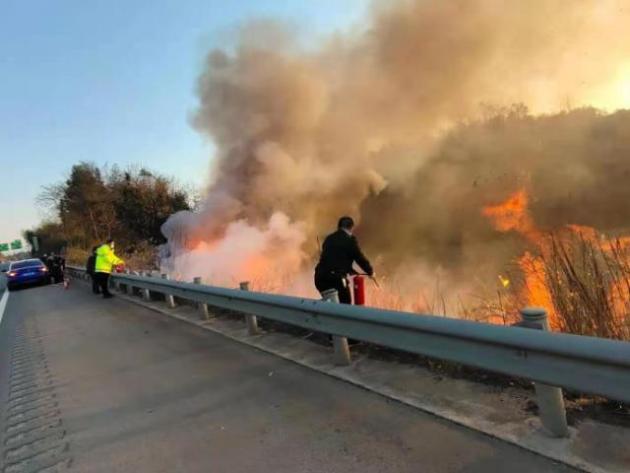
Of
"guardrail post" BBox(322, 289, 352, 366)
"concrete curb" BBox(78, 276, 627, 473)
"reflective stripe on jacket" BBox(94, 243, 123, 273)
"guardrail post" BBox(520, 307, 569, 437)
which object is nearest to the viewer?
"concrete curb" BBox(78, 276, 627, 473)

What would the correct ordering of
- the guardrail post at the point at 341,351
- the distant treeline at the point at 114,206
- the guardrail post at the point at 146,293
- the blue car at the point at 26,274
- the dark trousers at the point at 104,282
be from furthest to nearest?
the distant treeline at the point at 114,206, the blue car at the point at 26,274, the dark trousers at the point at 104,282, the guardrail post at the point at 146,293, the guardrail post at the point at 341,351

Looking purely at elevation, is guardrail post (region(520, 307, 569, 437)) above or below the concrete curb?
above

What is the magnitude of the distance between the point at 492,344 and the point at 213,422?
214cm

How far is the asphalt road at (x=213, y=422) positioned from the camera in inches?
134

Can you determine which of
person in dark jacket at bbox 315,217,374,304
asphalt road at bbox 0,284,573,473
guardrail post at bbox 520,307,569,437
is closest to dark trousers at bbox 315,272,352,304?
person in dark jacket at bbox 315,217,374,304

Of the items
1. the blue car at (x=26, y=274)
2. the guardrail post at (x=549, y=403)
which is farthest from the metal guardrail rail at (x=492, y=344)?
the blue car at (x=26, y=274)

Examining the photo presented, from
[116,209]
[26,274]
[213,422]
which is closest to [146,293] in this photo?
[213,422]

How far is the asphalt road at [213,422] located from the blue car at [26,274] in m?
19.8

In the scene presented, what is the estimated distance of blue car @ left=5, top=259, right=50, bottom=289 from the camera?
25.1 m

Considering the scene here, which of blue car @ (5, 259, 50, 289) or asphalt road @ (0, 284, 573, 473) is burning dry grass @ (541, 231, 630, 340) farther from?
blue car @ (5, 259, 50, 289)

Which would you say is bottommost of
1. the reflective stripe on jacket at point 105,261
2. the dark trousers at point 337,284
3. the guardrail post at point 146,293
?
the guardrail post at point 146,293

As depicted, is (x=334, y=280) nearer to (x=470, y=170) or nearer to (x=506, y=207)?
(x=506, y=207)

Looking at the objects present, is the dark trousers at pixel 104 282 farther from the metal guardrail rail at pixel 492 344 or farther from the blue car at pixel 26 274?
the metal guardrail rail at pixel 492 344

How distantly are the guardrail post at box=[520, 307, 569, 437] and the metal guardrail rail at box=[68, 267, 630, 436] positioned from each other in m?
0.13
